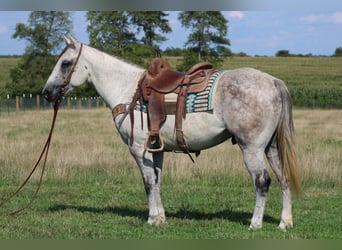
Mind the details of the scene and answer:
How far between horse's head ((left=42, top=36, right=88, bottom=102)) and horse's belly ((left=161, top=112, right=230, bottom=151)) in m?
1.53

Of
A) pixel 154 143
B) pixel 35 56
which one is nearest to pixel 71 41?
pixel 154 143

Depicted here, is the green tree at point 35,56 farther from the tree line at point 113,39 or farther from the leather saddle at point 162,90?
the leather saddle at point 162,90

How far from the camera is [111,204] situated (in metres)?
7.83

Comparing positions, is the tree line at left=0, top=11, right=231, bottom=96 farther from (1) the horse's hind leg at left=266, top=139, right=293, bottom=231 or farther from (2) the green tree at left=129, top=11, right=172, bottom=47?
(1) the horse's hind leg at left=266, top=139, right=293, bottom=231

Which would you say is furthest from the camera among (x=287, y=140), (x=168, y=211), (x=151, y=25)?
(x=151, y=25)

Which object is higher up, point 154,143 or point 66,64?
point 66,64

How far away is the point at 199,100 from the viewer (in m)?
6.10

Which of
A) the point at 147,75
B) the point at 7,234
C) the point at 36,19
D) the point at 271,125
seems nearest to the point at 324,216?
the point at 271,125

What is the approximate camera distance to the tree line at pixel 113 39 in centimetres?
3772

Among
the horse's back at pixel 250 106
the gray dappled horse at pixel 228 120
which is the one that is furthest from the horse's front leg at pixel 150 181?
the horse's back at pixel 250 106

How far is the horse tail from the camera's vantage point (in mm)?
6027

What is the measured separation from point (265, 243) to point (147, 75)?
2.74 meters

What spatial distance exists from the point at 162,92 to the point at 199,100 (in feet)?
1.65

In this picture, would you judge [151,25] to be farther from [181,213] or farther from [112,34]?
[181,213]
